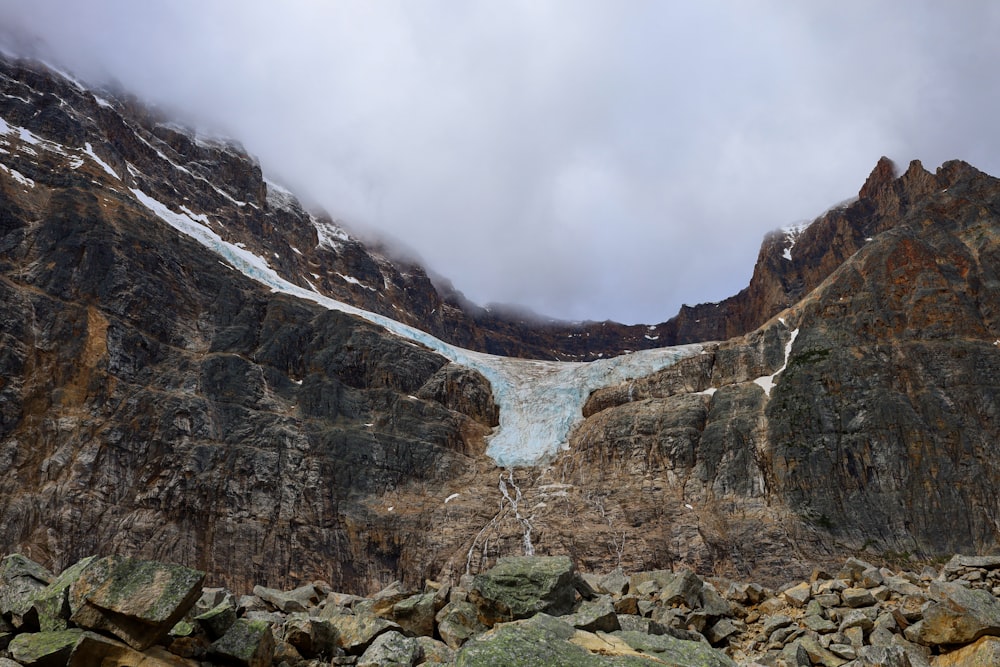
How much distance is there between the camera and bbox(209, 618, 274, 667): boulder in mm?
9930

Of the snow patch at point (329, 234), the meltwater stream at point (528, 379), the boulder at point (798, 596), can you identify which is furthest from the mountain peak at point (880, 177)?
the boulder at point (798, 596)

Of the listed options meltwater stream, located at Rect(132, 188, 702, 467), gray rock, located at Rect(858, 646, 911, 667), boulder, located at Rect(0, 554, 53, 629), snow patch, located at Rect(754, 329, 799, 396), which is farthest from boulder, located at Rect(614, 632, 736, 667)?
meltwater stream, located at Rect(132, 188, 702, 467)

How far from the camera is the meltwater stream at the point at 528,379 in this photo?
59684mm

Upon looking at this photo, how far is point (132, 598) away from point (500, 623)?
638 cm

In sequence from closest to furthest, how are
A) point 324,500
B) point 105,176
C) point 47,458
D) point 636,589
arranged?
point 636,589 < point 47,458 < point 324,500 < point 105,176

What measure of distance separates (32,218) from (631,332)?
5799 inches

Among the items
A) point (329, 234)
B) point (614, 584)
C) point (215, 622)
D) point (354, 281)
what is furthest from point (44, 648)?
point (329, 234)

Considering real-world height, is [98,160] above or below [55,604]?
above

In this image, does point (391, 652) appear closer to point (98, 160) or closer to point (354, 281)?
point (98, 160)

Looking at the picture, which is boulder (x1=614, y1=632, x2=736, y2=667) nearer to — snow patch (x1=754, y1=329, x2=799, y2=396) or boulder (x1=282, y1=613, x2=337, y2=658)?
boulder (x1=282, y1=613, x2=337, y2=658)

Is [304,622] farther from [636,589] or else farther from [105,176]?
[105,176]

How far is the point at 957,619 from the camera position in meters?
11.4

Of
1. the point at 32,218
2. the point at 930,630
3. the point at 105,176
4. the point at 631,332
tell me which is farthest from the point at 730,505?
the point at 631,332

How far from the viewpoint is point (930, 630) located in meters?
11.7
